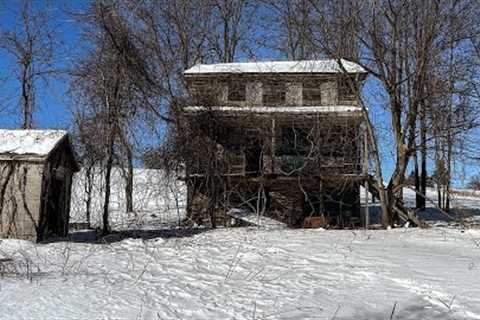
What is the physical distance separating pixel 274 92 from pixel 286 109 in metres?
2.12

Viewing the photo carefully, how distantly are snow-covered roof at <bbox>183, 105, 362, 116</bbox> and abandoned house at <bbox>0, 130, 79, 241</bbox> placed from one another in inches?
306

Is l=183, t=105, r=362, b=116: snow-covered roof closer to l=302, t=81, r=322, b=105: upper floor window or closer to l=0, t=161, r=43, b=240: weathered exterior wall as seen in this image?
l=302, t=81, r=322, b=105: upper floor window

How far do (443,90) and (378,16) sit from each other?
3048 millimetres

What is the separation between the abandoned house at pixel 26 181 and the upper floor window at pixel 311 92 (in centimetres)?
1374

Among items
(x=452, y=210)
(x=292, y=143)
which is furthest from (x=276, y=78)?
(x=452, y=210)

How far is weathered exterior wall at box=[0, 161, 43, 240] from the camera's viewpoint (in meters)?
12.1

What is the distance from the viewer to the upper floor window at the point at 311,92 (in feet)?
80.0

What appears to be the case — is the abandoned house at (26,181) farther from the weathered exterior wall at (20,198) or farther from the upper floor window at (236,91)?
the upper floor window at (236,91)

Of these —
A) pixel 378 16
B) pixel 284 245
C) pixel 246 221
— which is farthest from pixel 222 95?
pixel 284 245

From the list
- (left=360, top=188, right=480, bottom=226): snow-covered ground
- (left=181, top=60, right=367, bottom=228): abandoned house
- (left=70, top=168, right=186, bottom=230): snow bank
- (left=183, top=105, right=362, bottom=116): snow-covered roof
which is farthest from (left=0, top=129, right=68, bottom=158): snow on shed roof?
(left=360, top=188, right=480, bottom=226): snow-covered ground

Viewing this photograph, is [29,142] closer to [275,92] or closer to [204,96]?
[204,96]

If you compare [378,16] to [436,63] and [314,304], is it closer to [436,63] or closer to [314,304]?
[436,63]

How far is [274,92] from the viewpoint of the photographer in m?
24.6

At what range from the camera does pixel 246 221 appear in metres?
19.5
